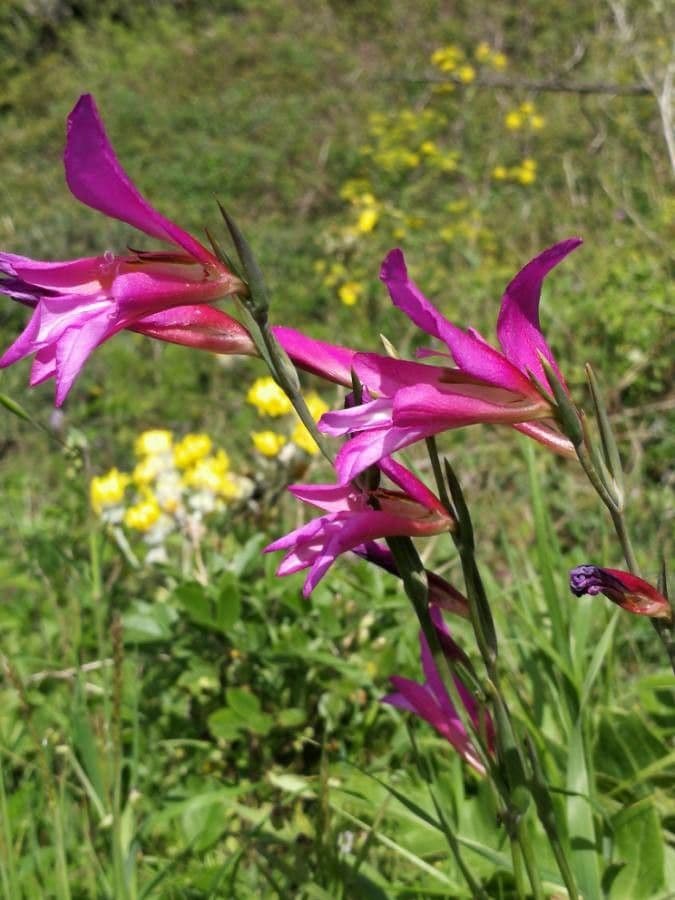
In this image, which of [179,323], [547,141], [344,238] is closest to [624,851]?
[179,323]

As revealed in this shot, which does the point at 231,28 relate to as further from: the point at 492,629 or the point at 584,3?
the point at 492,629

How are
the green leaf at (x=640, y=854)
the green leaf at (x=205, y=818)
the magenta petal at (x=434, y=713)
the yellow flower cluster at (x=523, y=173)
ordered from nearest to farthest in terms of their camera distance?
the magenta petal at (x=434, y=713) → the green leaf at (x=640, y=854) → the green leaf at (x=205, y=818) → the yellow flower cluster at (x=523, y=173)

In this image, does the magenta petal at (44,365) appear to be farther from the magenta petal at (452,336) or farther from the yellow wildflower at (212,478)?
the yellow wildflower at (212,478)

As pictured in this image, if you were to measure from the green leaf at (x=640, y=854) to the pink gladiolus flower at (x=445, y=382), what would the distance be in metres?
0.53

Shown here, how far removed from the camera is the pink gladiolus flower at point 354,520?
0.60 m

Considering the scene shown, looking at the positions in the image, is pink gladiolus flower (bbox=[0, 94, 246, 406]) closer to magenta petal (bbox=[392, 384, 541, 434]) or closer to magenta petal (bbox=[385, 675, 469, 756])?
magenta petal (bbox=[392, 384, 541, 434])

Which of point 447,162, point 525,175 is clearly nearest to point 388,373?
point 525,175

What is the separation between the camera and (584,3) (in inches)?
289

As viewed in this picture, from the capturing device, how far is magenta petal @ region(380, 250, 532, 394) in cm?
56

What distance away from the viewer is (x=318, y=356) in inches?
24.9

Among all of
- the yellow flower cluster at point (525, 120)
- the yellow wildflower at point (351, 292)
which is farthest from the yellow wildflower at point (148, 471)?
the yellow flower cluster at point (525, 120)

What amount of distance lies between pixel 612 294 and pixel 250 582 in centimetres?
168

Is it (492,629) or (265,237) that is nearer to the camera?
(492,629)

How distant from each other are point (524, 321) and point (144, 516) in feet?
4.27
